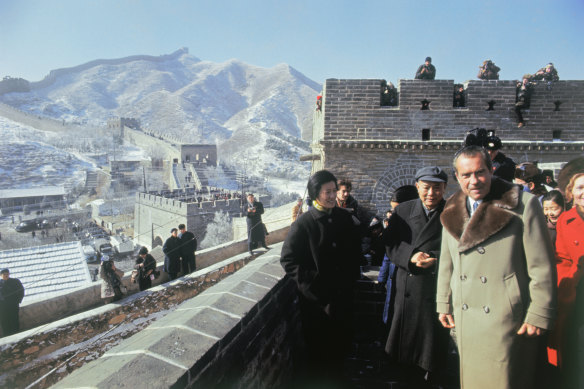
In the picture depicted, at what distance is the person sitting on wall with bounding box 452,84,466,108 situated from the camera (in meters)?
7.53

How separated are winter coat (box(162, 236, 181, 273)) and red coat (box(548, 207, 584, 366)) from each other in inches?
265

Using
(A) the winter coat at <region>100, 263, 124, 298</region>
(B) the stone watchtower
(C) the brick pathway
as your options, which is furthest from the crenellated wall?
(C) the brick pathway

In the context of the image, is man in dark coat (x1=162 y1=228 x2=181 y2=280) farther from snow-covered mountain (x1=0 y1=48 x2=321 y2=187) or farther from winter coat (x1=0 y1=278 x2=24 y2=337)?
snow-covered mountain (x1=0 y1=48 x2=321 y2=187)

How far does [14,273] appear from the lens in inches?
383

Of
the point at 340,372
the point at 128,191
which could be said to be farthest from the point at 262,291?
the point at 128,191

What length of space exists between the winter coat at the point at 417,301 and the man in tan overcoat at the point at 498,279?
1.11 feet

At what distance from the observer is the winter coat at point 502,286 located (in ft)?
5.73

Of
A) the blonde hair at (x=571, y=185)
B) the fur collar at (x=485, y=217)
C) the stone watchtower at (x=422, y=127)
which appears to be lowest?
the fur collar at (x=485, y=217)

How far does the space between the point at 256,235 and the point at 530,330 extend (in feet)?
24.2

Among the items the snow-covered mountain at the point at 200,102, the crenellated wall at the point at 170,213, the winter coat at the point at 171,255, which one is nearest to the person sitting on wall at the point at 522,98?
the winter coat at the point at 171,255

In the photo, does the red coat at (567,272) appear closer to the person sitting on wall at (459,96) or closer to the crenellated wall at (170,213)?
the person sitting on wall at (459,96)

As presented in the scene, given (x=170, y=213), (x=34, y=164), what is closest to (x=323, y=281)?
(x=170, y=213)

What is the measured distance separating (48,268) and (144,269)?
4.64 m

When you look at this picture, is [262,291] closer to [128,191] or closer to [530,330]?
[530,330]
